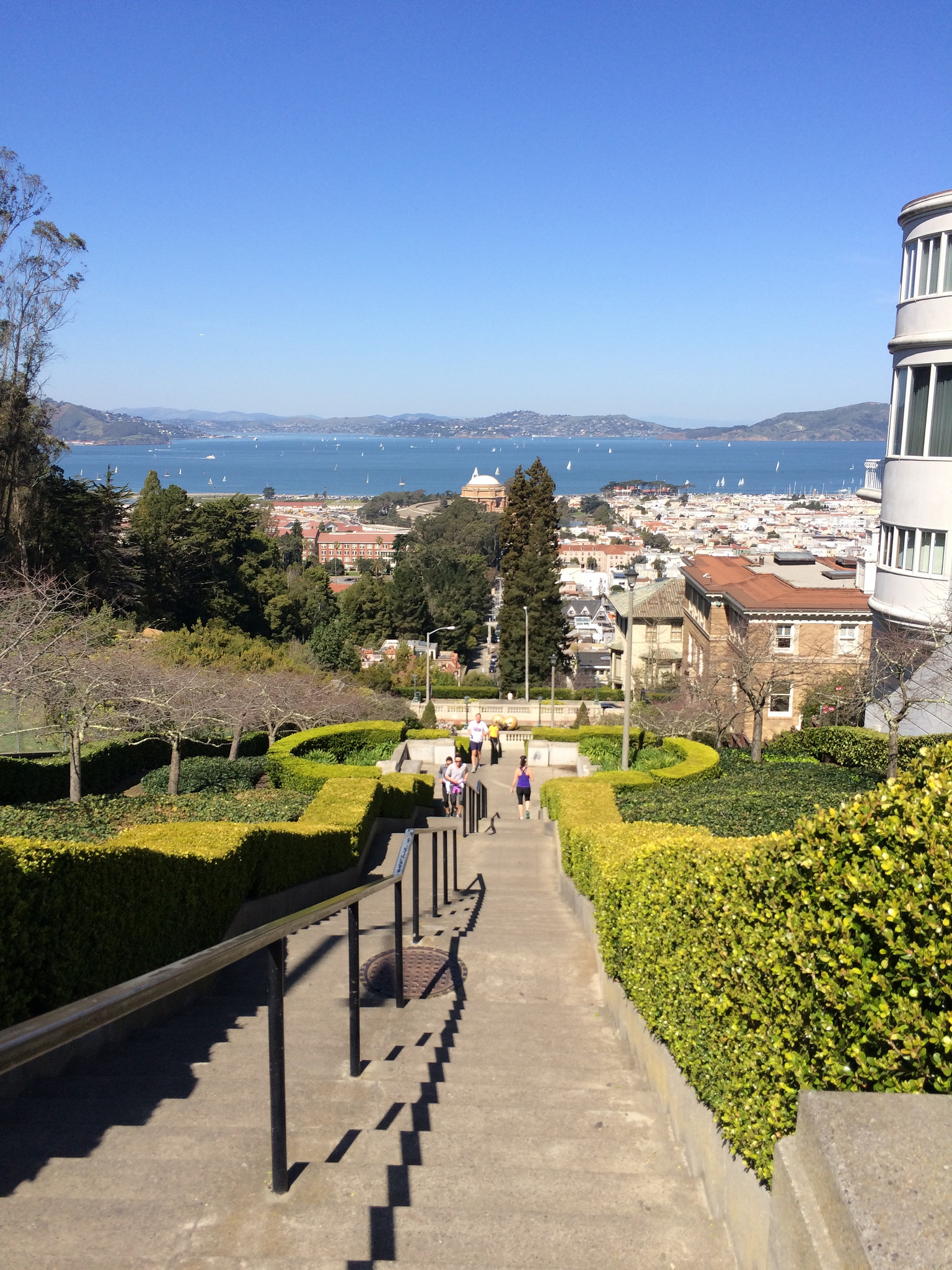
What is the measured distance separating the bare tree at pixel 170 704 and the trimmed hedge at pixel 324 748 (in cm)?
145

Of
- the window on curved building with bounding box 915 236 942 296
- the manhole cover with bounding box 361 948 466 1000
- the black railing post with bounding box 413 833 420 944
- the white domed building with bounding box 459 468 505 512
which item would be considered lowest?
the manhole cover with bounding box 361 948 466 1000

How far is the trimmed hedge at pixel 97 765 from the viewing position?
16109mm

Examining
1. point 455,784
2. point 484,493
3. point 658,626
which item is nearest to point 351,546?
point 484,493

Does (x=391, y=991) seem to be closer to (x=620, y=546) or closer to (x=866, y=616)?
(x=866, y=616)

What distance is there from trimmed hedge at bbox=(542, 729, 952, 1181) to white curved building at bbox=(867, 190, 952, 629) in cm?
1612

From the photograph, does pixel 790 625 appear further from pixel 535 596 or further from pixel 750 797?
pixel 750 797

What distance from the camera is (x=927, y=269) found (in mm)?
19438

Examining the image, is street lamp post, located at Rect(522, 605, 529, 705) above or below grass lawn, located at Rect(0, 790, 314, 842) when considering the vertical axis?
below

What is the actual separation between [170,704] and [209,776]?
1.79 meters

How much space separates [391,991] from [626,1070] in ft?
6.13

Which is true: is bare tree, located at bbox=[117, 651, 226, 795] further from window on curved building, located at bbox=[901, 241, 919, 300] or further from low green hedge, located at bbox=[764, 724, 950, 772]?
window on curved building, located at bbox=[901, 241, 919, 300]

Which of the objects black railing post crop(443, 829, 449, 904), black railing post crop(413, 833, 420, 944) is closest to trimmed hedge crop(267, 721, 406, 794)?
black railing post crop(443, 829, 449, 904)

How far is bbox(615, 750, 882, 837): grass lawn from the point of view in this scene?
10586mm

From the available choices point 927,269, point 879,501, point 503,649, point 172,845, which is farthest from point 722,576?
point 172,845
